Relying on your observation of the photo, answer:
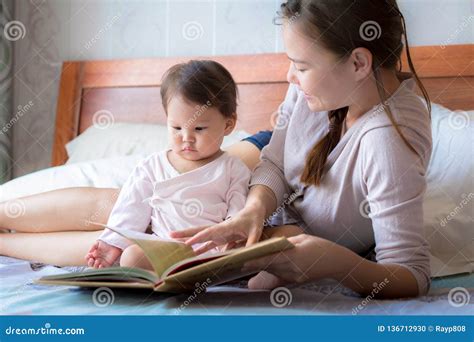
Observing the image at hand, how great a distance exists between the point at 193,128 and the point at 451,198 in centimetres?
54

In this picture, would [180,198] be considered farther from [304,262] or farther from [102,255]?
[304,262]

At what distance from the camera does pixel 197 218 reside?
3.73 ft

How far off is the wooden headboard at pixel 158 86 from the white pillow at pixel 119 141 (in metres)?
0.10

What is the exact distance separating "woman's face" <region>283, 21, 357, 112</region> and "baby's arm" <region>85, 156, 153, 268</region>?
326 millimetres

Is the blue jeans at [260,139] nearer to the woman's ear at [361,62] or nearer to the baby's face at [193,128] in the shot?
the baby's face at [193,128]

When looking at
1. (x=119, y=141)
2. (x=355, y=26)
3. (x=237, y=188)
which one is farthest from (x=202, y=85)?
(x=119, y=141)

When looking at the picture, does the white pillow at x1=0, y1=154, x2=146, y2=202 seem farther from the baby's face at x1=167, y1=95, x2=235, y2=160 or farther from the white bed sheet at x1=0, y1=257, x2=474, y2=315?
the white bed sheet at x1=0, y1=257, x2=474, y2=315

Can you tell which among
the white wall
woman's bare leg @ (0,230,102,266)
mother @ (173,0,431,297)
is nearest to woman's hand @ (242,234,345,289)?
mother @ (173,0,431,297)

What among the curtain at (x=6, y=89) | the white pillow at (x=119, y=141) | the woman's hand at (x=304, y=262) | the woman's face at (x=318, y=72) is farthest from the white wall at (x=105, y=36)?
the woman's hand at (x=304, y=262)

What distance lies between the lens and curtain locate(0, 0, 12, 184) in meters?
2.09

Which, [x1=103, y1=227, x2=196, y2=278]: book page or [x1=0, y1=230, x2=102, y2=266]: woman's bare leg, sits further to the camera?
[x1=0, y1=230, x2=102, y2=266]: woman's bare leg

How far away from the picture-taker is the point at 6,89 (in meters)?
2.11

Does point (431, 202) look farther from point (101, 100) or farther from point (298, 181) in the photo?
point (101, 100)

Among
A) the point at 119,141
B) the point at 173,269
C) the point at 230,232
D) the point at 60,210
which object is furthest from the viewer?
the point at 119,141
